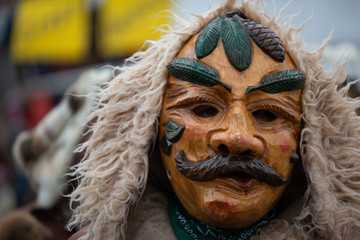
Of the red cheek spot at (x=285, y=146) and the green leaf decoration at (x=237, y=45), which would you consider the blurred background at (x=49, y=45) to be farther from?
the red cheek spot at (x=285, y=146)

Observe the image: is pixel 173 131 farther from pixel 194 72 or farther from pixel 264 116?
pixel 264 116

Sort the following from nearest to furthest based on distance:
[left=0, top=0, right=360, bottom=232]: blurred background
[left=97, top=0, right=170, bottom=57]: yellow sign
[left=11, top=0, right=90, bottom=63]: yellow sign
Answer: [left=0, top=0, right=360, bottom=232]: blurred background
[left=97, top=0, right=170, bottom=57]: yellow sign
[left=11, top=0, right=90, bottom=63]: yellow sign

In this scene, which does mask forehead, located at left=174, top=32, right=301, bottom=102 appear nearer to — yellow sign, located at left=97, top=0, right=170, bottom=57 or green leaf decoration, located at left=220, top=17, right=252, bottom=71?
green leaf decoration, located at left=220, top=17, right=252, bottom=71

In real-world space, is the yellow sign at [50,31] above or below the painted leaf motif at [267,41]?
below

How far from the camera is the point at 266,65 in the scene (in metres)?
1.77

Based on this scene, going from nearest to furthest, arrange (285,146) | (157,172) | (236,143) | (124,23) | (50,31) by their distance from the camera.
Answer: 1. (236,143)
2. (285,146)
3. (157,172)
4. (124,23)
5. (50,31)

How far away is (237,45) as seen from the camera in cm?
175

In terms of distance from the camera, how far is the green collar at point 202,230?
1802 millimetres

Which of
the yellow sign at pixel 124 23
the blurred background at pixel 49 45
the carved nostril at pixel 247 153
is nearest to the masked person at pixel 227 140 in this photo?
the carved nostril at pixel 247 153

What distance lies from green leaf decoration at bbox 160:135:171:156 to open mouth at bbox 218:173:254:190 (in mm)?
217

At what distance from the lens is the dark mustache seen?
167 cm

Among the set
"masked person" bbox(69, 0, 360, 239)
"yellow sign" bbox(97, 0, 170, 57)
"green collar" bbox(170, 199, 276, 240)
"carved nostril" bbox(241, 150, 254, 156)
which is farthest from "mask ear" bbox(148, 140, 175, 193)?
"yellow sign" bbox(97, 0, 170, 57)

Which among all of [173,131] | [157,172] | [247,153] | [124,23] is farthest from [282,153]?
[124,23]

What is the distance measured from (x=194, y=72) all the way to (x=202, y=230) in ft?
1.83
